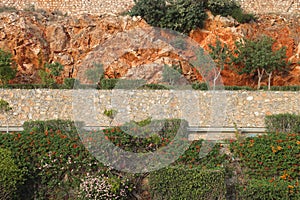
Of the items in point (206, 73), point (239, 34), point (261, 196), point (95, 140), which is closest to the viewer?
point (261, 196)

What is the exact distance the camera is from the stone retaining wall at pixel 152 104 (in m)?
11.8

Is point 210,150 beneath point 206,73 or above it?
above

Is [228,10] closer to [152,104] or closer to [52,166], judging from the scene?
[152,104]

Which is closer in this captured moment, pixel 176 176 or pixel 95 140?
pixel 176 176

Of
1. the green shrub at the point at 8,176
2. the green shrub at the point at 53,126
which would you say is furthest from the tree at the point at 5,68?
the green shrub at the point at 8,176

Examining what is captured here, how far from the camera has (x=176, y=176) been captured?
6.50 m

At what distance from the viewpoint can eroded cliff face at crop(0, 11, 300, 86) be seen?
1677cm

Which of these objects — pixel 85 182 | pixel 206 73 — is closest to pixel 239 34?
pixel 206 73

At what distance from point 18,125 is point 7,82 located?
16.0 feet

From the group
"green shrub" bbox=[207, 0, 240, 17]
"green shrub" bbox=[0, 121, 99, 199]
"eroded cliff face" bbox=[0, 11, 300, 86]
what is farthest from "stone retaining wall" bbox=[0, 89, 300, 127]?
"green shrub" bbox=[207, 0, 240, 17]

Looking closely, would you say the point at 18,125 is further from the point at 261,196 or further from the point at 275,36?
the point at 275,36

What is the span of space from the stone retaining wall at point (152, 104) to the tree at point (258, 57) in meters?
4.82

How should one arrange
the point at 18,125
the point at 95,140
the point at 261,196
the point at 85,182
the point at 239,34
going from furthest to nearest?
the point at 239,34 < the point at 18,125 < the point at 95,140 < the point at 85,182 < the point at 261,196

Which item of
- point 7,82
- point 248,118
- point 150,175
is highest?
point 150,175
